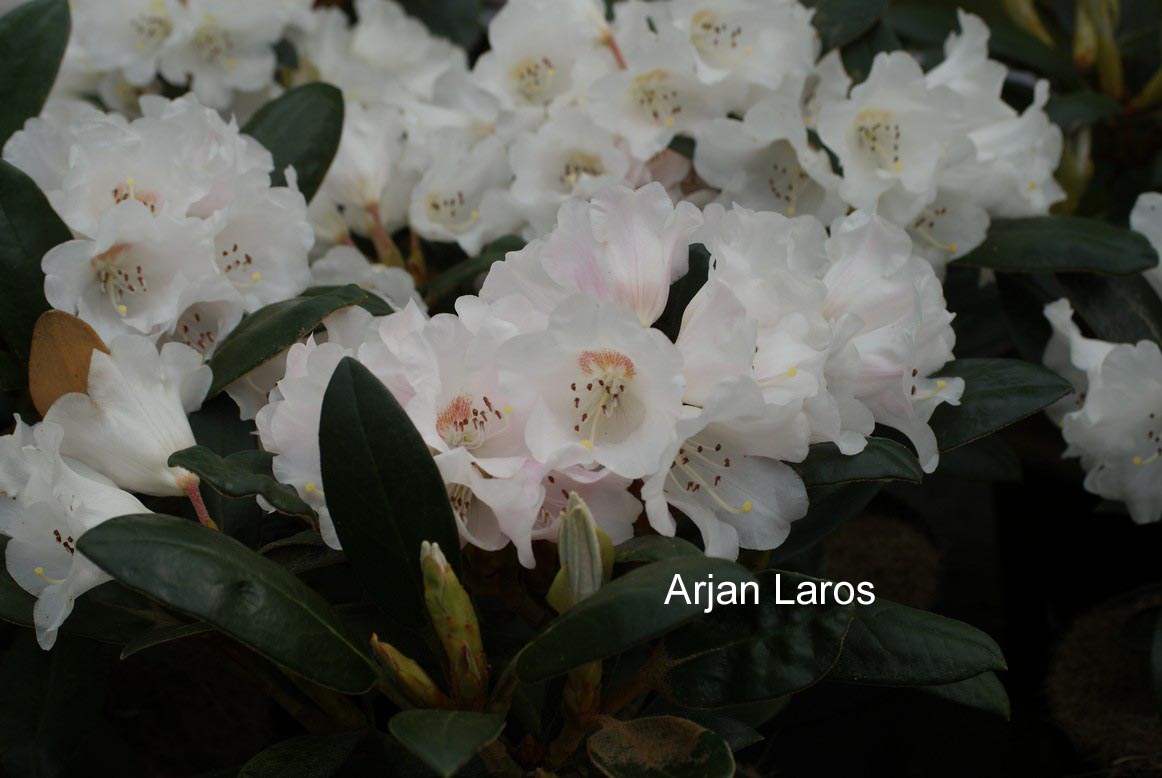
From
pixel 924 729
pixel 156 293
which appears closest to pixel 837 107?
pixel 156 293

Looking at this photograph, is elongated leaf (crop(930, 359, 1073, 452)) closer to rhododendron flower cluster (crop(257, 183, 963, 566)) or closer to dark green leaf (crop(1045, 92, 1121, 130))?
rhododendron flower cluster (crop(257, 183, 963, 566))

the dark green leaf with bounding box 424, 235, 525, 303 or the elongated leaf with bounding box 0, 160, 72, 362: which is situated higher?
the elongated leaf with bounding box 0, 160, 72, 362

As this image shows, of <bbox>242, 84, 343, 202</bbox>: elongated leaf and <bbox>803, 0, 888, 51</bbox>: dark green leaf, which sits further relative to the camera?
<bbox>803, 0, 888, 51</bbox>: dark green leaf

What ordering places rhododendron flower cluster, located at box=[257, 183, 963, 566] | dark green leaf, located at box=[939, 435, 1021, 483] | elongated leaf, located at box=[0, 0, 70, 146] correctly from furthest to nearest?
dark green leaf, located at box=[939, 435, 1021, 483], elongated leaf, located at box=[0, 0, 70, 146], rhododendron flower cluster, located at box=[257, 183, 963, 566]

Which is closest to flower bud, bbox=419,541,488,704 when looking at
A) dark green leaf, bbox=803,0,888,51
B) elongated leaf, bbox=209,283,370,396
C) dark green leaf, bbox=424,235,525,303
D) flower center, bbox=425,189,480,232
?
elongated leaf, bbox=209,283,370,396

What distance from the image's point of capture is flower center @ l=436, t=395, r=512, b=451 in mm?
694

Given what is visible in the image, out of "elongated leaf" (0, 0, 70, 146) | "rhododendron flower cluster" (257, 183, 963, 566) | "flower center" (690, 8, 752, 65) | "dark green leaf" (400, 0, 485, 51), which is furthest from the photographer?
"dark green leaf" (400, 0, 485, 51)

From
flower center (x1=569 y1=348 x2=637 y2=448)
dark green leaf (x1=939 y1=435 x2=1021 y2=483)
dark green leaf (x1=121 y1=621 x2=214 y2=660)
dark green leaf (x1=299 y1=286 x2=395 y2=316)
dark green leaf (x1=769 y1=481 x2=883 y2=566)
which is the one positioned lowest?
dark green leaf (x1=939 y1=435 x2=1021 y2=483)

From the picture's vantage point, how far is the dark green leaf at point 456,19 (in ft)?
5.77

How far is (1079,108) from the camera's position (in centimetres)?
133

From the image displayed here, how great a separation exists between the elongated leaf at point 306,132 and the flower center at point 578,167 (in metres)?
0.22

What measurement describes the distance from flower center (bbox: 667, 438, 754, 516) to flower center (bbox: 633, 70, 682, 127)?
455 mm

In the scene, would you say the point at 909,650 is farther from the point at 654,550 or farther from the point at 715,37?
the point at 715,37

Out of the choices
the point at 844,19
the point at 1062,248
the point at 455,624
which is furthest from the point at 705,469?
the point at 844,19
